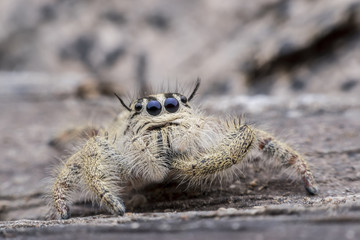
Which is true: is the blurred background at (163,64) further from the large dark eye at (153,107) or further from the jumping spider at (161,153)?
the large dark eye at (153,107)

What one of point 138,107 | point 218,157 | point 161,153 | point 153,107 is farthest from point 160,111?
point 218,157

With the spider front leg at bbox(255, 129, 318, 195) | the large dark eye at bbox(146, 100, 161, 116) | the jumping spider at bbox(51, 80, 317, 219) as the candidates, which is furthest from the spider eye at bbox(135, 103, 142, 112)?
the spider front leg at bbox(255, 129, 318, 195)

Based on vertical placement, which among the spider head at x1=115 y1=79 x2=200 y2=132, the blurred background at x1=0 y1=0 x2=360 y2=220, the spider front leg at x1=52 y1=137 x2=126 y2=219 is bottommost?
the spider front leg at x1=52 y1=137 x2=126 y2=219

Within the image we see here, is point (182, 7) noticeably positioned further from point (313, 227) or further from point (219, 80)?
point (313, 227)

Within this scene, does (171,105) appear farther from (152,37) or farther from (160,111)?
Answer: (152,37)

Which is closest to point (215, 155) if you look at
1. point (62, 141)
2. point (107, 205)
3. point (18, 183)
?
point (107, 205)

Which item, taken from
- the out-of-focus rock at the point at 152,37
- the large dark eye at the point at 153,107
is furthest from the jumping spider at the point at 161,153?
the out-of-focus rock at the point at 152,37

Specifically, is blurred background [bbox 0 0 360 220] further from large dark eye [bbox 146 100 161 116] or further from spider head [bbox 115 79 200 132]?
large dark eye [bbox 146 100 161 116]
